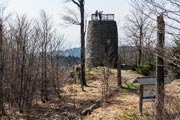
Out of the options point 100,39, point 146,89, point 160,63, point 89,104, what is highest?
point 100,39

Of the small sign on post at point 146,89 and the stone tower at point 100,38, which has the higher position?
the stone tower at point 100,38

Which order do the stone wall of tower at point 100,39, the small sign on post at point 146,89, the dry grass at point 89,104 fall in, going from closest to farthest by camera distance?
the small sign on post at point 146,89
the dry grass at point 89,104
the stone wall of tower at point 100,39

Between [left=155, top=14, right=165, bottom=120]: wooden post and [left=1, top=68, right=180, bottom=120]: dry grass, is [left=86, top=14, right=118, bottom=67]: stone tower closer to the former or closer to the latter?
[left=1, top=68, right=180, bottom=120]: dry grass

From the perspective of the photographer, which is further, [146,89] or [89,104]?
[89,104]

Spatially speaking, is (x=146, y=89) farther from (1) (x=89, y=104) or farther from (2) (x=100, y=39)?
(2) (x=100, y=39)

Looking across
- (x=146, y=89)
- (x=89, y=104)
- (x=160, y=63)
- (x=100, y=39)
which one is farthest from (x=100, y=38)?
(x=160, y=63)

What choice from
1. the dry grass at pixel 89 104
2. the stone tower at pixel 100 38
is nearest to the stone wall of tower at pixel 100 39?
the stone tower at pixel 100 38

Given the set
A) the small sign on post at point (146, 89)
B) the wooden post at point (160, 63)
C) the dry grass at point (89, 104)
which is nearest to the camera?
the wooden post at point (160, 63)

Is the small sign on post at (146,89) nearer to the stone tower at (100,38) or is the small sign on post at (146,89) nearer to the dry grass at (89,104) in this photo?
the dry grass at (89,104)

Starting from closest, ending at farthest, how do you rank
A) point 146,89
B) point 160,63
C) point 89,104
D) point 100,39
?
point 160,63 → point 146,89 → point 89,104 → point 100,39

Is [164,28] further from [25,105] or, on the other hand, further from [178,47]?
[25,105]

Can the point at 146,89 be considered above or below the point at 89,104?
above

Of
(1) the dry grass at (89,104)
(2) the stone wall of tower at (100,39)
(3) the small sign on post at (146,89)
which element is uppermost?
(2) the stone wall of tower at (100,39)

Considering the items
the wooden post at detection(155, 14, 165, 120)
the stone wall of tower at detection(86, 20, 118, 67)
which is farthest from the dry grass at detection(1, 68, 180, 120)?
the stone wall of tower at detection(86, 20, 118, 67)
